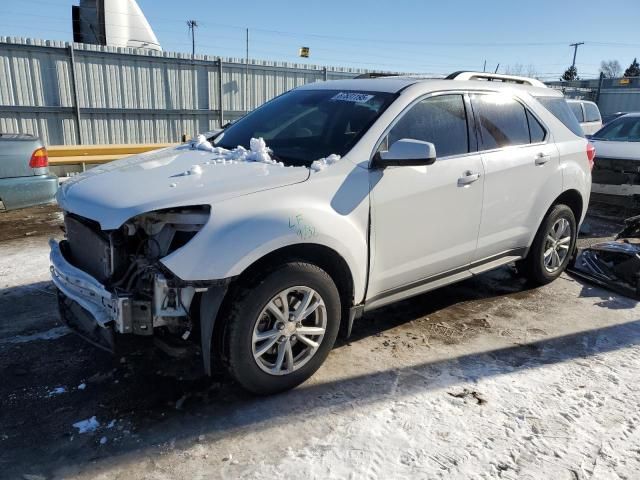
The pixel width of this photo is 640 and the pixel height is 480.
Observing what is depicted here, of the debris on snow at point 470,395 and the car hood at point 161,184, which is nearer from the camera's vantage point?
the car hood at point 161,184

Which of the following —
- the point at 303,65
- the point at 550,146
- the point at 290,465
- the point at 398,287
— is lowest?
the point at 290,465

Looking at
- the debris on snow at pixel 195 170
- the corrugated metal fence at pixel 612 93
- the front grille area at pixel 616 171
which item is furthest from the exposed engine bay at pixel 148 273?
the corrugated metal fence at pixel 612 93

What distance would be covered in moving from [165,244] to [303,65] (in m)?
14.8

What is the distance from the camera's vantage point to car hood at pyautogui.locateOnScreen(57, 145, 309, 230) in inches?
106

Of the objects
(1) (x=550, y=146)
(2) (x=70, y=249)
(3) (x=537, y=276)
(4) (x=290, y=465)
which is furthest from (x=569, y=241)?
(2) (x=70, y=249)

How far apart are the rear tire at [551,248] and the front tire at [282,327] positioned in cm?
254

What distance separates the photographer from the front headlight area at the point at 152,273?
8.87ft

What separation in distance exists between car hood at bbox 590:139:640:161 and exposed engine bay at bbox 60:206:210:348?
7.35 m

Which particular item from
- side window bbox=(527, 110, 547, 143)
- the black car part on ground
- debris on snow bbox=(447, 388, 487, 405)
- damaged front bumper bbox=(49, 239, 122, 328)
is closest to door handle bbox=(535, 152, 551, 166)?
side window bbox=(527, 110, 547, 143)

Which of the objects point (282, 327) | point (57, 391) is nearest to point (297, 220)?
point (282, 327)

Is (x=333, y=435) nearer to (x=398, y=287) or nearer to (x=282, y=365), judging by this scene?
(x=282, y=365)

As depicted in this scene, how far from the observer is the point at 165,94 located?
14.4 m

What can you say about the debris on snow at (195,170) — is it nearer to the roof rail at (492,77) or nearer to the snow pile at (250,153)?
the snow pile at (250,153)

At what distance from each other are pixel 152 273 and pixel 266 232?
2.08 ft
